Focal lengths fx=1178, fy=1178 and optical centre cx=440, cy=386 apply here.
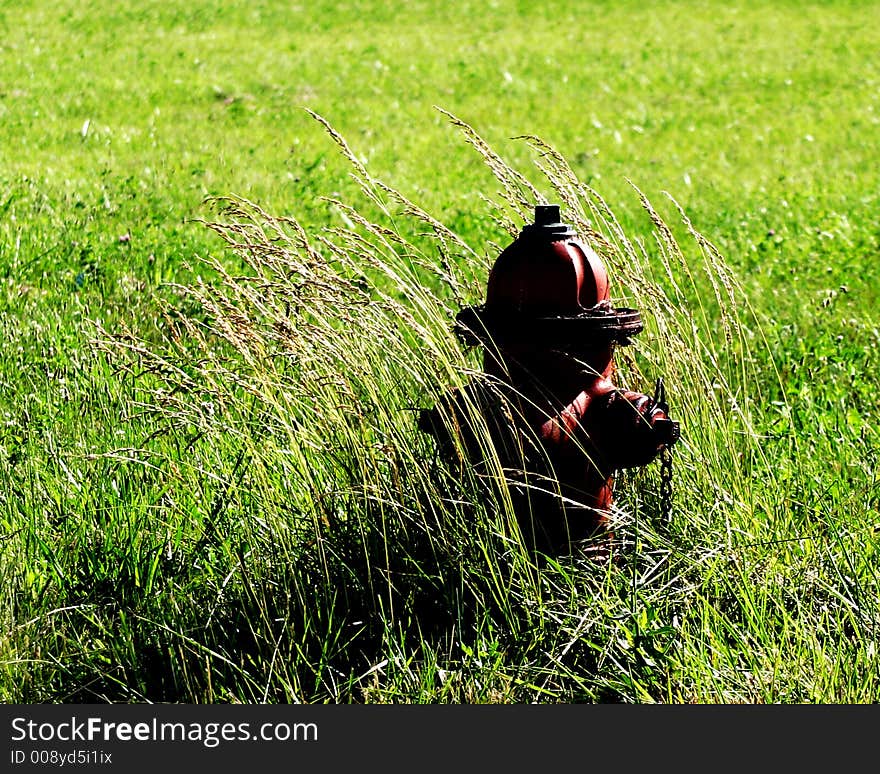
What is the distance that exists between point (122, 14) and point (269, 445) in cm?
1796

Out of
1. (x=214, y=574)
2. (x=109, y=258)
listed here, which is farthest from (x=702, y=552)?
(x=109, y=258)

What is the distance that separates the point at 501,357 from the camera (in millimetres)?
2982

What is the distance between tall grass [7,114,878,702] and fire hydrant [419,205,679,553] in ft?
0.26

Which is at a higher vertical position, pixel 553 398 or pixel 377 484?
pixel 553 398

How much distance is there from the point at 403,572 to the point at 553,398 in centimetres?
59

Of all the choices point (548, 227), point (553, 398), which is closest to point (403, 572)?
point (553, 398)

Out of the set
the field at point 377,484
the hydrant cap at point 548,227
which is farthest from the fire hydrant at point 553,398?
the field at point 377,484

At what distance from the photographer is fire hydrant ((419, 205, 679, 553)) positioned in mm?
2908

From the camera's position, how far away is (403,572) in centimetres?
302

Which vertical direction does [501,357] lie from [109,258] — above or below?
above

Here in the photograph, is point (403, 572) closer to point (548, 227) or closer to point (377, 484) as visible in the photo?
point (377, 484)

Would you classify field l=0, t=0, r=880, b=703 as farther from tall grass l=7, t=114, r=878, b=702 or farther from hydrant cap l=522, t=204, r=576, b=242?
hydrant cap l=522, t=204, r=576, b=242

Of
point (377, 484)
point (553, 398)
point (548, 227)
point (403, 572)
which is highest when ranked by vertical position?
point (548, 227)

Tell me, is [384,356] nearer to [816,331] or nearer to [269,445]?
[269,445]
